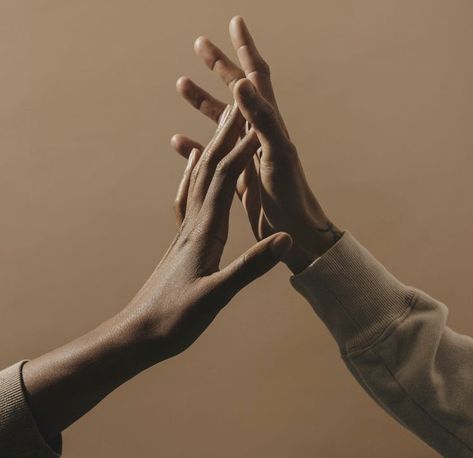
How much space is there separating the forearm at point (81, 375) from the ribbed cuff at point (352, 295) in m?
0.26

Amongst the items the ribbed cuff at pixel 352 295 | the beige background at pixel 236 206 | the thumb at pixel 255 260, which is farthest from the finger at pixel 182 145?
the beige background at pixel 236 206

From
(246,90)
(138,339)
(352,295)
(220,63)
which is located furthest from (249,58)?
(138,339)

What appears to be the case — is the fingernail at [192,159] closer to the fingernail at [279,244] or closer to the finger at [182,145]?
the finger at [182,145]

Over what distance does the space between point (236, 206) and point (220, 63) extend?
70cm

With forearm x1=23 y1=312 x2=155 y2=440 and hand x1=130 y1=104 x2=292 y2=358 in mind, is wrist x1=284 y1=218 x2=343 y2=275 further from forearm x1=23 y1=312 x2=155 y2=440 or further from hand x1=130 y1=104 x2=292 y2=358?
forearm x1=23 y1=312 x2=155 y2=440

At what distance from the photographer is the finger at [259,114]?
0.78 metres

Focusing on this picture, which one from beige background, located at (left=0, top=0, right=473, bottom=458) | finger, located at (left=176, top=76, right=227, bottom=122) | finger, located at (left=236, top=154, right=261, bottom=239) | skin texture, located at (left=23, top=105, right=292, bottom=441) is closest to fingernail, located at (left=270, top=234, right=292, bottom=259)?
skin texture, located at (left=23, top=105, right=292, bottom=441)

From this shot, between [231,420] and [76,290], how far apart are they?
472mm

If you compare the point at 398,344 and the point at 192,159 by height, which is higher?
the point at 192,159

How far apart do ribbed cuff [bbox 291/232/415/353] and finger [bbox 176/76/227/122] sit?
0.29 metres

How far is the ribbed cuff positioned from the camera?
829mm

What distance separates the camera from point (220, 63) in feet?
3.25

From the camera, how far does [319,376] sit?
67.2 inches

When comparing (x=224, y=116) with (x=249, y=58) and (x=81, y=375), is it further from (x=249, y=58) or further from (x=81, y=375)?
(x=81, y=375)
